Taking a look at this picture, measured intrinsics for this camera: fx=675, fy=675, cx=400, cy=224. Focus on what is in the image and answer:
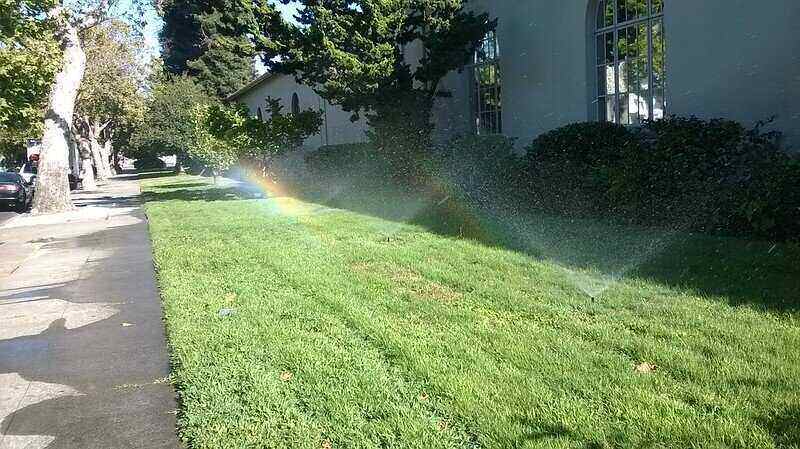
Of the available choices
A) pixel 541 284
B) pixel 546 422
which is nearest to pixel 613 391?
pixel 546 422

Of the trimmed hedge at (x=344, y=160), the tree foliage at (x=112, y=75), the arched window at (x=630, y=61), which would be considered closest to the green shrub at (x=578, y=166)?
the arched window at (x=630, y=61)

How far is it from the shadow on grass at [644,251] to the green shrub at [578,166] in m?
0.44

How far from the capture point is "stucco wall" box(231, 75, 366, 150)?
2449 centimetres

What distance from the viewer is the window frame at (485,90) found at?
51.1 feet

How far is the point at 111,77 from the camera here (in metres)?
35.8

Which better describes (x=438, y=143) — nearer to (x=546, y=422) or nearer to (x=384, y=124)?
(x=384, y=124)

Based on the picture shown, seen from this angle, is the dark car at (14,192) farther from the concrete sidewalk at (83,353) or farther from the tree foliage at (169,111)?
the tree foliage at (169,111)

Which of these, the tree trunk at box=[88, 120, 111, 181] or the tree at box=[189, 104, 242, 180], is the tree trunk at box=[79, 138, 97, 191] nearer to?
the tree trunk at box=[88, 120, 111, 181]

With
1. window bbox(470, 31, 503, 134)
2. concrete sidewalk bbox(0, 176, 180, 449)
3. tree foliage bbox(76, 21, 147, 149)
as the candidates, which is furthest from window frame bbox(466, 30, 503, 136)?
tree foliage bbox(76, 21, 147, 149)

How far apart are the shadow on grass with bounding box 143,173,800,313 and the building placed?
2710 mm

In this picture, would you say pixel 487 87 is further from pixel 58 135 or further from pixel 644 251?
pixel 58 135

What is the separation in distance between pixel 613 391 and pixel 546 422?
556 mm

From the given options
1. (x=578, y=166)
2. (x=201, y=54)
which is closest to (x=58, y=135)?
(x=578, y=166)

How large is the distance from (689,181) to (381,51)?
7225mm
